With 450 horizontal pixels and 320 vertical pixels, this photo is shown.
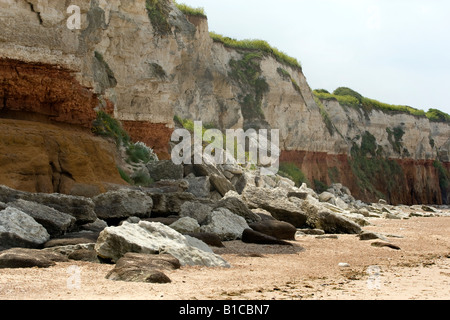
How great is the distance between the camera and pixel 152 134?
60.7 ft

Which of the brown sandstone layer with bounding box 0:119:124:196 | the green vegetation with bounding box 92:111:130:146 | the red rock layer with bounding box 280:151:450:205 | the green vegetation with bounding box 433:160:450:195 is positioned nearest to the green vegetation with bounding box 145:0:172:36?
the green vegetation with bounding box 92:111:130:146

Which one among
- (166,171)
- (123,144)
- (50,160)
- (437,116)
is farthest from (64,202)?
(437,116)

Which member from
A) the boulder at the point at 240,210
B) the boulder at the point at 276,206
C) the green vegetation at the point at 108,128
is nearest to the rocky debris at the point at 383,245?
the boulder at the point at 240,210

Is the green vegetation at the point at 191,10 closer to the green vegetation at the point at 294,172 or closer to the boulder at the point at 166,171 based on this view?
the green vegetation at the point at 294,172

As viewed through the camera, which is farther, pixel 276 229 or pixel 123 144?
pixel 123 144

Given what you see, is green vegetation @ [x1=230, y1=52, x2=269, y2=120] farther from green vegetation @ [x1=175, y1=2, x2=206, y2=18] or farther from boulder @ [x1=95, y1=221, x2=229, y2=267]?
boulder @ [x1=95, y1=221, x2=229, y2=267]

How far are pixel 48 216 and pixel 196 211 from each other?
3096 millimetres

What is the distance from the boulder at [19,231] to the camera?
240 inches

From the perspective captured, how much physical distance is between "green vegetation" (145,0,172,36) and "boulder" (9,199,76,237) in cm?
1321

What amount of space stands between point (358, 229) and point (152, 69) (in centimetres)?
966

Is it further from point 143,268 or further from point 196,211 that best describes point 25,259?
point 196,211
